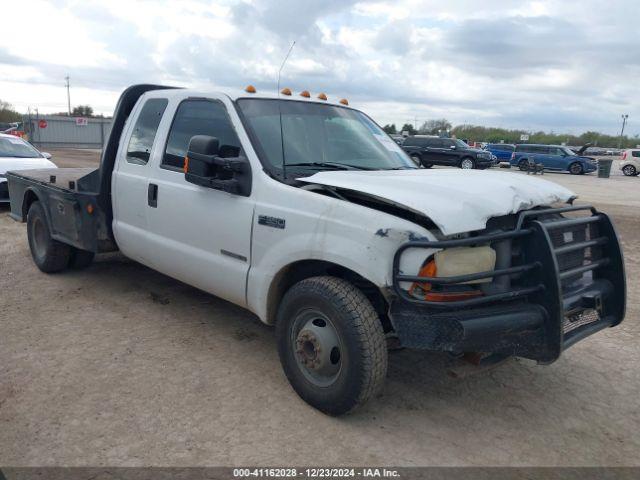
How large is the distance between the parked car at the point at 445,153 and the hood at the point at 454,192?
934 inches

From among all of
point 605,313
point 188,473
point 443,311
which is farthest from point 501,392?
point 188,473

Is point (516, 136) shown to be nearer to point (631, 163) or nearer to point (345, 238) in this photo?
point (631, 163)

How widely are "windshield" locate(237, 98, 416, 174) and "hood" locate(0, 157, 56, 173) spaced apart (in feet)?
26.2

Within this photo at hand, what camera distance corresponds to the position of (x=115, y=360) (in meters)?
4.18

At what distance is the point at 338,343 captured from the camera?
3346 mm

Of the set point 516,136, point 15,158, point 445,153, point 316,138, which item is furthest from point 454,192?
point 516,136

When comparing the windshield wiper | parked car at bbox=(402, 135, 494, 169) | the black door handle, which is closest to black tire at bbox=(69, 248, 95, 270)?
the black door handle

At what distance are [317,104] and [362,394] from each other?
8.32 feet

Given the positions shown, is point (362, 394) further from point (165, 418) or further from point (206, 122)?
point (206, 122)

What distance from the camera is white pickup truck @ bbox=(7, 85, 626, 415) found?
3080 millimetres

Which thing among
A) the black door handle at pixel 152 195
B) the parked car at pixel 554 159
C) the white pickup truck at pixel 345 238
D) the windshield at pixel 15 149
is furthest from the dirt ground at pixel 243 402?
the parked car at pixel 554 159

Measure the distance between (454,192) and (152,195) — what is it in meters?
2.57

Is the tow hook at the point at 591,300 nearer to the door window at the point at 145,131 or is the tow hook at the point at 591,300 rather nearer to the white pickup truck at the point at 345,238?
the white pickup truck at the point at 345,238

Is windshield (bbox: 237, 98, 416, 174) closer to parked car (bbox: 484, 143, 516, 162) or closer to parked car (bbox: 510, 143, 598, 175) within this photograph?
parked car (bbox: 510, 143, 598, 175)
